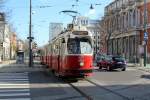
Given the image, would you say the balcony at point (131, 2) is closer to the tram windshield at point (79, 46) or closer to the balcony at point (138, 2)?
the balcony at point (138, 2)

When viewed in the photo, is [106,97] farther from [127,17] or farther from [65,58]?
[127,17]

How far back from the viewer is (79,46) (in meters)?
28.0

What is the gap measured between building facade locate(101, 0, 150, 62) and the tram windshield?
45.2 m

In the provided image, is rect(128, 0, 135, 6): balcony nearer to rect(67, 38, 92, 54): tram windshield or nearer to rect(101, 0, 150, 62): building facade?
rect(101, 0, 150, 62): building facade

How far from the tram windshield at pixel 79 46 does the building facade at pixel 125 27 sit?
148 feet

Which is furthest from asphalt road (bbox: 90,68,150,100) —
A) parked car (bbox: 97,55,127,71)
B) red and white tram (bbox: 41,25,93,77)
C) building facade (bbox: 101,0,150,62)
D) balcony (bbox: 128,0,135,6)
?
balcony (bbox: 128,0,135,6)

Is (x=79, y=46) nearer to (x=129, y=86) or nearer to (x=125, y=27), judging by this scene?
(x=129, y=86)

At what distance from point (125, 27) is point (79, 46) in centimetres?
6238

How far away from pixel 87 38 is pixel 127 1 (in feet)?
195

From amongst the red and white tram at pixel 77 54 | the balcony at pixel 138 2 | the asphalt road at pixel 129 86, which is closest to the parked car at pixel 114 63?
the asphalt road at pixel 129 86

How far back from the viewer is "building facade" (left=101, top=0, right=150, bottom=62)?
80.2 meters

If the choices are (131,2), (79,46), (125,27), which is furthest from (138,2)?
(79,46)

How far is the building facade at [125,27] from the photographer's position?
80250 millimetres

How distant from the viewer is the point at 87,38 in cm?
2838
